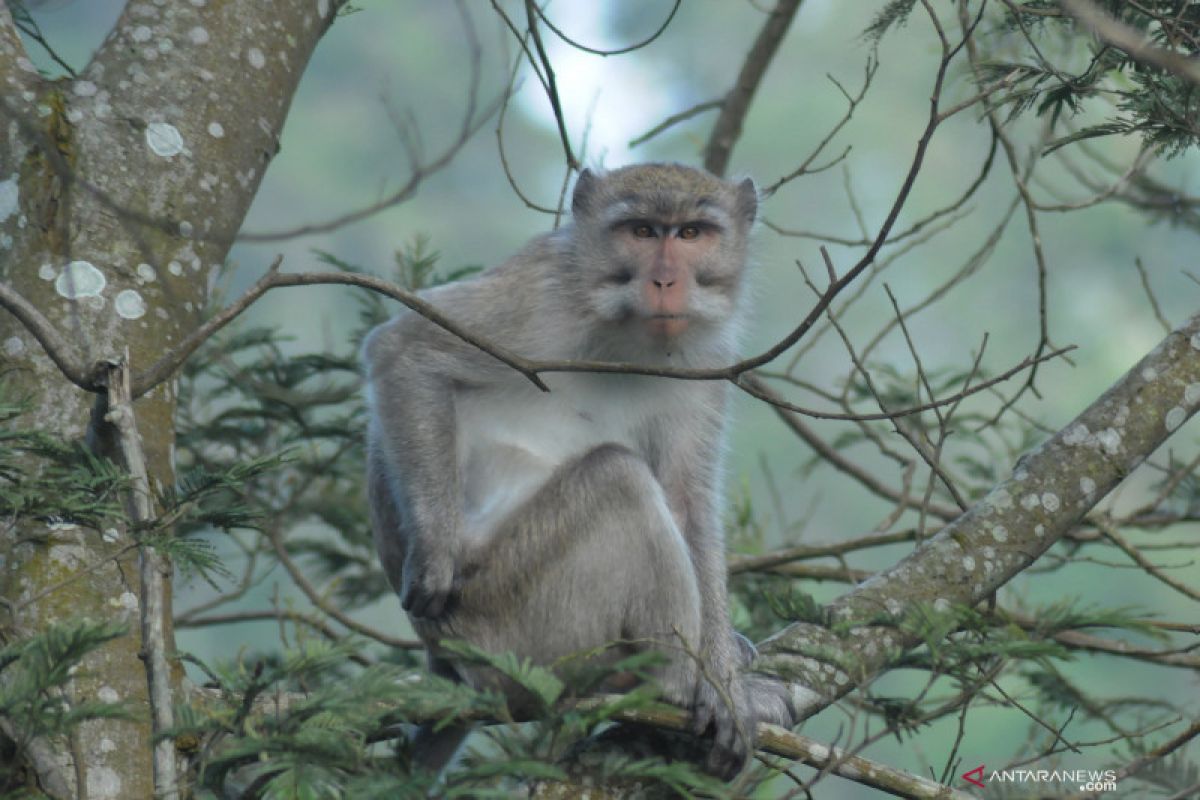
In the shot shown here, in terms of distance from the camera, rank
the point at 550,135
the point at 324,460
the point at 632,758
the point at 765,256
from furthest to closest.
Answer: the point at 550,135 < the point at 324,460 < the point at 765,256 < the point at 632,758

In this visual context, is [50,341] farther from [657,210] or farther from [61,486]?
[657,210]

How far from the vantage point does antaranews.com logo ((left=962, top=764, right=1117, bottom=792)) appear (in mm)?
3414

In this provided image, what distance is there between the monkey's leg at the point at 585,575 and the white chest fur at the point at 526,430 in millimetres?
230

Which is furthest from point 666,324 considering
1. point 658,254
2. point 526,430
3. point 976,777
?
point 976,777

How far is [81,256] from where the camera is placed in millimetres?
4352

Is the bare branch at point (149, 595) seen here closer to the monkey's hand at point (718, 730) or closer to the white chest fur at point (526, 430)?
the monkey's hand at point (718, 730)

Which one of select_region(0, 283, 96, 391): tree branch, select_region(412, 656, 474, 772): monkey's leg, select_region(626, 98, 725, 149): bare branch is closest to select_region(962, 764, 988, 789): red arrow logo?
select_region(412, 656, 474, 772): monkey's leg

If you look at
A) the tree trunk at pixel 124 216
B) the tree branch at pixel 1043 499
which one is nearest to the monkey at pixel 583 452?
the tree branch at pixel 1043 499

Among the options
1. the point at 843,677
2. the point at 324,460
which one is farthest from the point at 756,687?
the point at 324,460

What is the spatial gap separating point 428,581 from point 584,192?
1638 mm

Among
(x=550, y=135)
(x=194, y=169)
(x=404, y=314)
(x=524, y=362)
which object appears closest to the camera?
(x=524, y=362)

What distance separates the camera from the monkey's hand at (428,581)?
15.0 feet

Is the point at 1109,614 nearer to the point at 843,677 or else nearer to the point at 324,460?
the point at 843,677

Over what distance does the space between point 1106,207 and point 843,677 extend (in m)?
36.7
